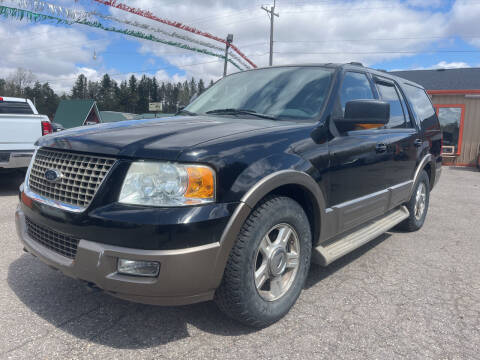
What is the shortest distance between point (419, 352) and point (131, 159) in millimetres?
2019

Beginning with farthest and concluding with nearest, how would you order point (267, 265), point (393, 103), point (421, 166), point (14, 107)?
point (14, 107), point (421, 166), point (393, 103), point (267, 265)

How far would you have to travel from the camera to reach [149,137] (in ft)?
7.32

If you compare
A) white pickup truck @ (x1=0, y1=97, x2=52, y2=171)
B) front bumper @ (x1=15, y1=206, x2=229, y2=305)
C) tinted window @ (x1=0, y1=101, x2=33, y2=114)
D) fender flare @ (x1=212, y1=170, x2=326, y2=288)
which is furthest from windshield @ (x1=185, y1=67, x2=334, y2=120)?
tinted window @ (x1=0, y1=101, x2=33, y2=114)

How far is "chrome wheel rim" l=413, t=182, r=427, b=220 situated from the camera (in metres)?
4.88

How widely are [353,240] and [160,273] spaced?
192 centimetres

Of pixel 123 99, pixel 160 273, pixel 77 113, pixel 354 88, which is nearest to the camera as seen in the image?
pixel 160 273

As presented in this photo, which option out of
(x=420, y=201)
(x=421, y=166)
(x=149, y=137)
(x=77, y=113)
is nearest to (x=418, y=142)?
(x=421, y=166)

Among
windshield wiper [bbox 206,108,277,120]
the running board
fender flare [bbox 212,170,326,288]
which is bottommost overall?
the running board

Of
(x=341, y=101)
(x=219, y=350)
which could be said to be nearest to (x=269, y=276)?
(x=219, y=350)

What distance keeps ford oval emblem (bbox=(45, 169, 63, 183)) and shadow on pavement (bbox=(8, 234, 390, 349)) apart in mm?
924

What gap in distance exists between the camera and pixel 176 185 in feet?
6.66

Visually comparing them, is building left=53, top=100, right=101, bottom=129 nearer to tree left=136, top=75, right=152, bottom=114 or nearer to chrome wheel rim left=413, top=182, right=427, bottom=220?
chrome wheel rim left=413, top=182, right=427, bottom=220

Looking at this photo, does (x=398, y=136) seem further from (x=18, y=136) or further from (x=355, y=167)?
(x=18, y=136)

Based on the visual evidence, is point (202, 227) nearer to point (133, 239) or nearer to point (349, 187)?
point (133, 239)
